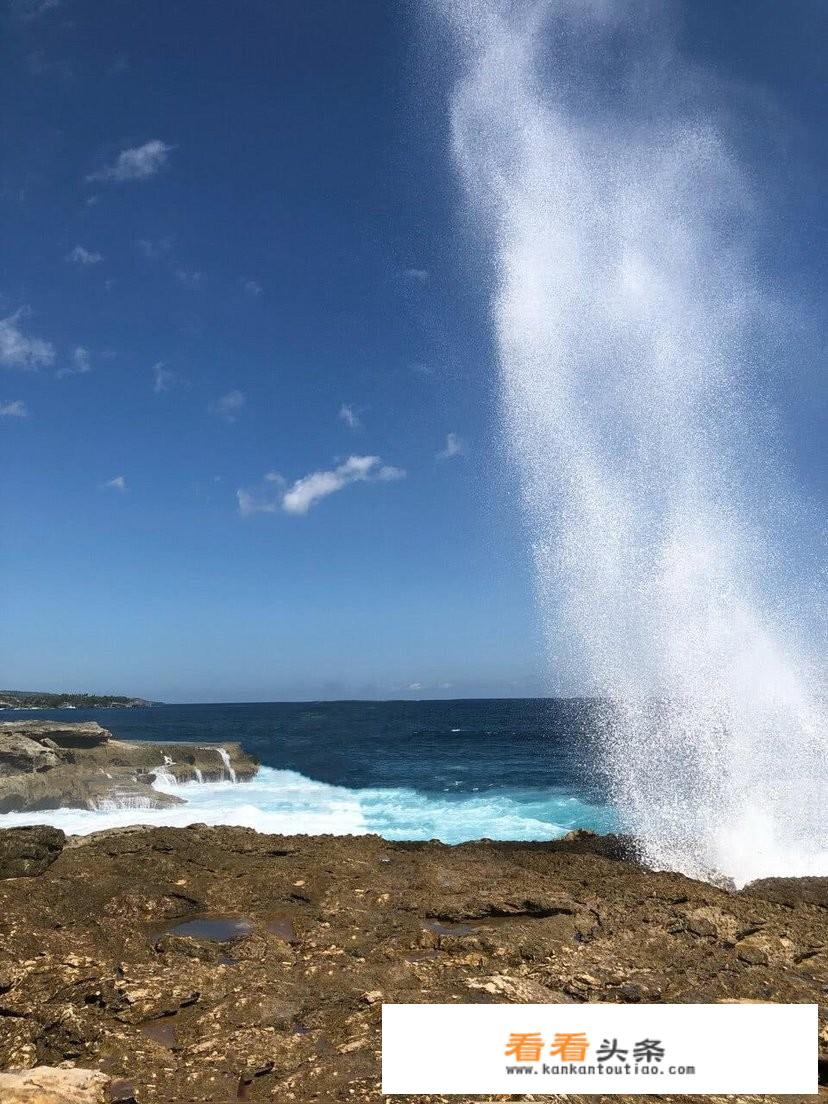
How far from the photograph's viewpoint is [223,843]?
11.1 meters

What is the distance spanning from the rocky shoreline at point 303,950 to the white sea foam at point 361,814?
9057mm

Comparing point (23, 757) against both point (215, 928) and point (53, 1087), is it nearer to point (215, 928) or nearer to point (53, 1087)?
point (215, 928)

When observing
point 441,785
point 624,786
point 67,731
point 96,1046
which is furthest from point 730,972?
point 67,731

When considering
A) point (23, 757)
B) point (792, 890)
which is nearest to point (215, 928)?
point (792, 890)

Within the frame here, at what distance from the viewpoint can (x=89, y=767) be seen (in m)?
28.5

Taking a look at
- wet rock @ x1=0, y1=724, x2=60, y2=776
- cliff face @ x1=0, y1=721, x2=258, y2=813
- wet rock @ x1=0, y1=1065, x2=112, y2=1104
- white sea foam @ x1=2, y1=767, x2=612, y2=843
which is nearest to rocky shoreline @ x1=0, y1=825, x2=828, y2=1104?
wet rock @ x1=0, y1=1065, x2=112, y2=1104

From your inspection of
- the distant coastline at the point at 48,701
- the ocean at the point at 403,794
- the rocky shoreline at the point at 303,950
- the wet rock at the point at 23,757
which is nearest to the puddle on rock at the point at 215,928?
the rocky shoreline at the point at 303,950

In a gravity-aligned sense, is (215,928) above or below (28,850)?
below

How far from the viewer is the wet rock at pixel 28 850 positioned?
9.24 metres

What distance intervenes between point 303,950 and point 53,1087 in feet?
10.4

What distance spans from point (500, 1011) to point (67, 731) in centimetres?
3337

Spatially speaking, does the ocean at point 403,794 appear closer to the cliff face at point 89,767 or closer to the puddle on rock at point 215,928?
the cliff face at point 89,767

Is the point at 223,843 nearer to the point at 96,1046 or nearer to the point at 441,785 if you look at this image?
the point at 96,1046

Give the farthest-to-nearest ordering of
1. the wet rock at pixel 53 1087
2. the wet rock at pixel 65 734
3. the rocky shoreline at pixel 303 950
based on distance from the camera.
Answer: the wet rock at pixel 65 734
the rocky shoreline at pixel 303 950
the wet rock at pixel 53 1087
